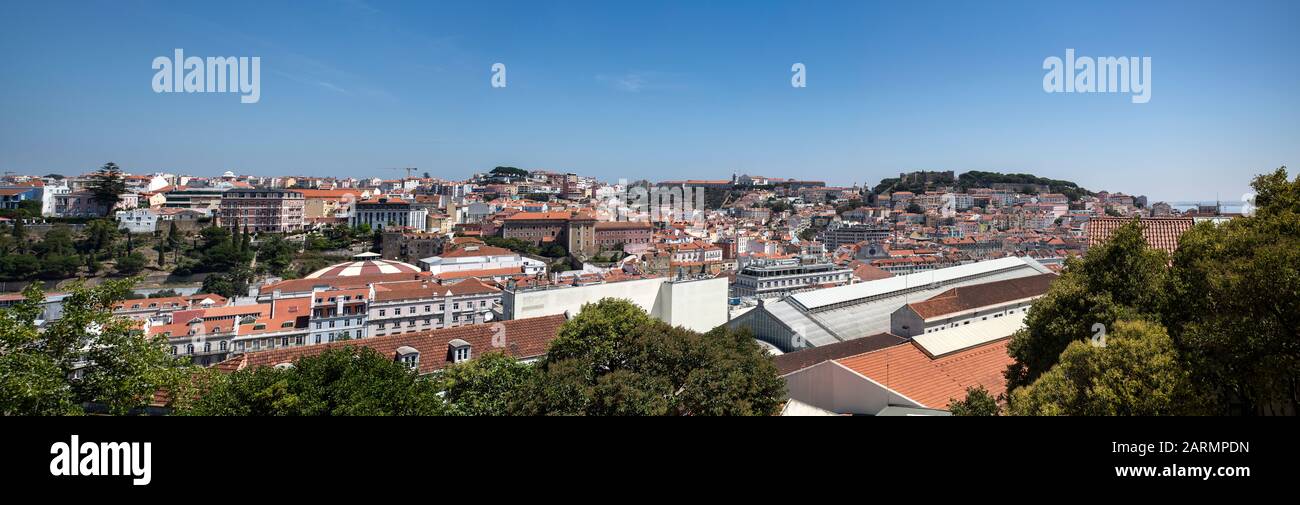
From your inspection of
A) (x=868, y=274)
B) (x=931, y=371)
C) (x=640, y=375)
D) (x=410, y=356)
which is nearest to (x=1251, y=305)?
(x=640, y=375)

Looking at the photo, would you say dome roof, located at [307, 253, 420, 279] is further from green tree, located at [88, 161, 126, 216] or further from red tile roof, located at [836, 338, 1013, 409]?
red tile roof, located at [836, 338, 1013, 409]

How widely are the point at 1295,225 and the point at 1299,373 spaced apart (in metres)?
0.87

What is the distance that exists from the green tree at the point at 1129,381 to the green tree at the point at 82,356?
20.7ft

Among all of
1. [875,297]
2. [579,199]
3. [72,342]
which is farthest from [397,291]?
[579,199]

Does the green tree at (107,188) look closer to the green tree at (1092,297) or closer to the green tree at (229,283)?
the green tree at (229,283)

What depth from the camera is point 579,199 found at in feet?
204

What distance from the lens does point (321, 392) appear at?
18.2 ft

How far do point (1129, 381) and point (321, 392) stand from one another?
5921mm

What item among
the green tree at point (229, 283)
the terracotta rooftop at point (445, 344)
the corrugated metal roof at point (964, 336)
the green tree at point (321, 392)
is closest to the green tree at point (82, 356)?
the green tree at point (321, 392)

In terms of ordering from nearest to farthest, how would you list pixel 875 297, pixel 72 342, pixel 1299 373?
pixel 1299 373
pixel 72 342
pixel 875 297
